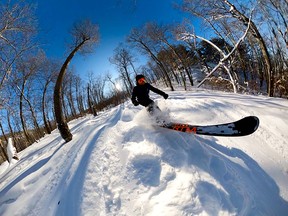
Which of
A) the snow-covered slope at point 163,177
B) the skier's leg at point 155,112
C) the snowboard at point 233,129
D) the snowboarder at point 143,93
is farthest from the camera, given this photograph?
the snowboarder at point 143,93

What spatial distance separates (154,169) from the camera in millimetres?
4449

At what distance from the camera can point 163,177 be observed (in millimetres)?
4176

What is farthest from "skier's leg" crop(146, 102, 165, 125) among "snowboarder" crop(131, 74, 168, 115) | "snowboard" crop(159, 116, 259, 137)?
"snowboard" crop(159, 116, 259, 137)

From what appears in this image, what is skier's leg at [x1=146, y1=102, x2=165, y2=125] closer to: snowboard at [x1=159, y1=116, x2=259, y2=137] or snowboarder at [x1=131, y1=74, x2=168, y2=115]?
snowboarder at [x1=131, y1=74, x2=168, y2=115]

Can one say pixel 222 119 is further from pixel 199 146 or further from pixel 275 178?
pixel 275 178

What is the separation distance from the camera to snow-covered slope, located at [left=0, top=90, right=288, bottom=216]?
365 centimetres

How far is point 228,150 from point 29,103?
26.3m

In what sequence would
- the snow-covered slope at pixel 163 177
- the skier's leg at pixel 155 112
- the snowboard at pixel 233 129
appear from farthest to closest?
the skier's leg at pixel 155 112
the snowboard at pixel 233 129
the snow-covered slope at pixel 163 177

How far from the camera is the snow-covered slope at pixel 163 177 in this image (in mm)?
3652

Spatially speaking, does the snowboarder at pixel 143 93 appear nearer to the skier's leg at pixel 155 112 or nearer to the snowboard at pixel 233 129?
the skier's leg at pixel 155 112

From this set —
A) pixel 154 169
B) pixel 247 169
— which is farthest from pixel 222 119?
pixel 154 169

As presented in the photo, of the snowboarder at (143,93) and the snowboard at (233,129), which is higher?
the snowboarder at (143,93)

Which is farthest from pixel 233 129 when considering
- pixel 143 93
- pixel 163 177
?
pixel 143 93

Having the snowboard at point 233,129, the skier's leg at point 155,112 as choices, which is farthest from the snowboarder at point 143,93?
the snowboard at point 233,129
